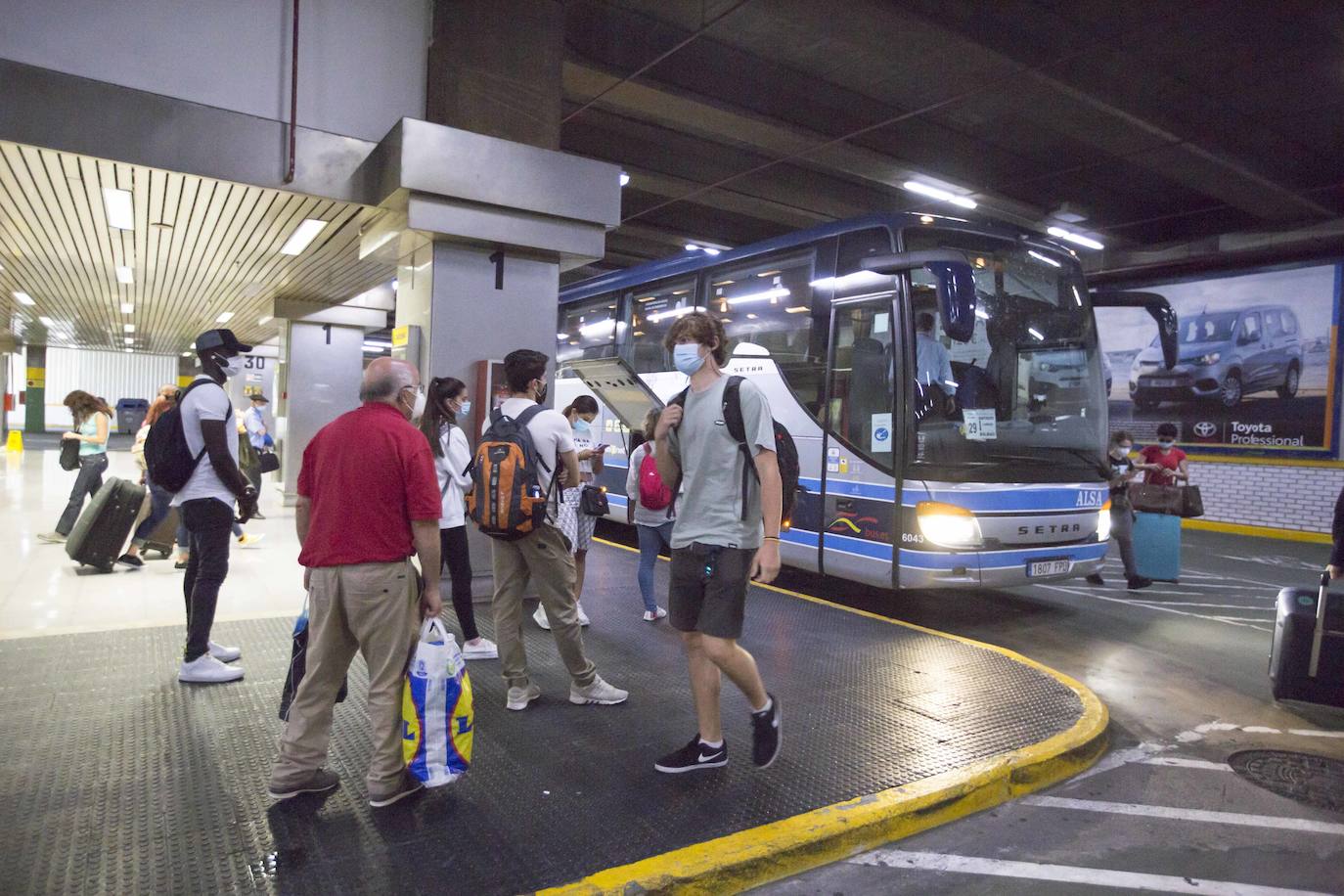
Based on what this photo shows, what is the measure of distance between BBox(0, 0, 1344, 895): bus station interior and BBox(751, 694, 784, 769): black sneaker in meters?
0.11

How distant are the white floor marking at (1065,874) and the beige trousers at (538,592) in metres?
1.70

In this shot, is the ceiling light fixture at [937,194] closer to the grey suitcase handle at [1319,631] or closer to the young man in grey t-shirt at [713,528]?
the grey suitcase handle at [1319,631]

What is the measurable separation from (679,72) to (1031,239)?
5000 mm

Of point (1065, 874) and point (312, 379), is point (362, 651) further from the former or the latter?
point (312, 379)

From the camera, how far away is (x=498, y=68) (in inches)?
253

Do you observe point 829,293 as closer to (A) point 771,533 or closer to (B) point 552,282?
(B) point 552,282

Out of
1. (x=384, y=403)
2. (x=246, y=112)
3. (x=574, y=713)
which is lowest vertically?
(x=574, y=713)

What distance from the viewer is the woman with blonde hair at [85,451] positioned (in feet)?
28.3

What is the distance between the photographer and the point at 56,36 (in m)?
5.23

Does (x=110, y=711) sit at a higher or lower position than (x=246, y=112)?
lower

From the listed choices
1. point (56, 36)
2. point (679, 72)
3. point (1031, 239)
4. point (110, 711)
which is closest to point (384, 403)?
point (110, 711)

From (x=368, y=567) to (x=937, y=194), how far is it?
13.0m

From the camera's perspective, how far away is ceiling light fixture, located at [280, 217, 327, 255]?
7.13 m

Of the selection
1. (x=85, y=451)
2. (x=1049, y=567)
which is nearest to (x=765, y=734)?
(x=1049, y=567)
